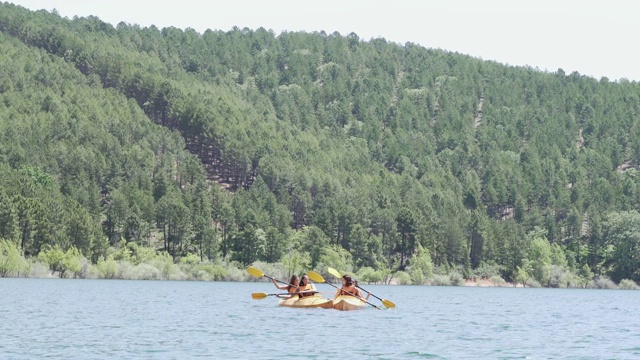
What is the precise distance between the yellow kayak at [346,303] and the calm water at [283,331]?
1061mm

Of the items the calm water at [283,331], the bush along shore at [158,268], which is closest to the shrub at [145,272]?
the bush along shore at [158,268]

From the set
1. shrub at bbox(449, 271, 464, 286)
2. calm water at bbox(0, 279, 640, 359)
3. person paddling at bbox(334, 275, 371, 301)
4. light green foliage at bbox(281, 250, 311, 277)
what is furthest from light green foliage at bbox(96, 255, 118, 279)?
person paddling at bbox(334, 275, 371, 301)

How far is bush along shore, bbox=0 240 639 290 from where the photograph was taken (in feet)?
490

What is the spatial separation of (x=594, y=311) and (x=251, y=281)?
80163 mm

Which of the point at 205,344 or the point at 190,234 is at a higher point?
the point at 190,234

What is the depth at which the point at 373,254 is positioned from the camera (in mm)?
193750

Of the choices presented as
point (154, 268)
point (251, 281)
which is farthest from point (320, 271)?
point (154, 268)

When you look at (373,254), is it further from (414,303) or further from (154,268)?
(414,303)

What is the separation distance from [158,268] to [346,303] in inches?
3615

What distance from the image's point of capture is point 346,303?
80688mm

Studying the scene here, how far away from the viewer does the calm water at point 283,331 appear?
53.1 metres

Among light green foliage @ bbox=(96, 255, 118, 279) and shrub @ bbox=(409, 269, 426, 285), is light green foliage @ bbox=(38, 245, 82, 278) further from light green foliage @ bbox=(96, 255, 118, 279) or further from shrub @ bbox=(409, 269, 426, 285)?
shrub @ bbox=(409, 269, 426, 285)

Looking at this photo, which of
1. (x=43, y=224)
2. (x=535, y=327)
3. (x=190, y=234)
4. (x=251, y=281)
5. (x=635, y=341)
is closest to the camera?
(x=635, y=341)

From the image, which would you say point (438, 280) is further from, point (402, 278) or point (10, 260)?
point (10, 260)
